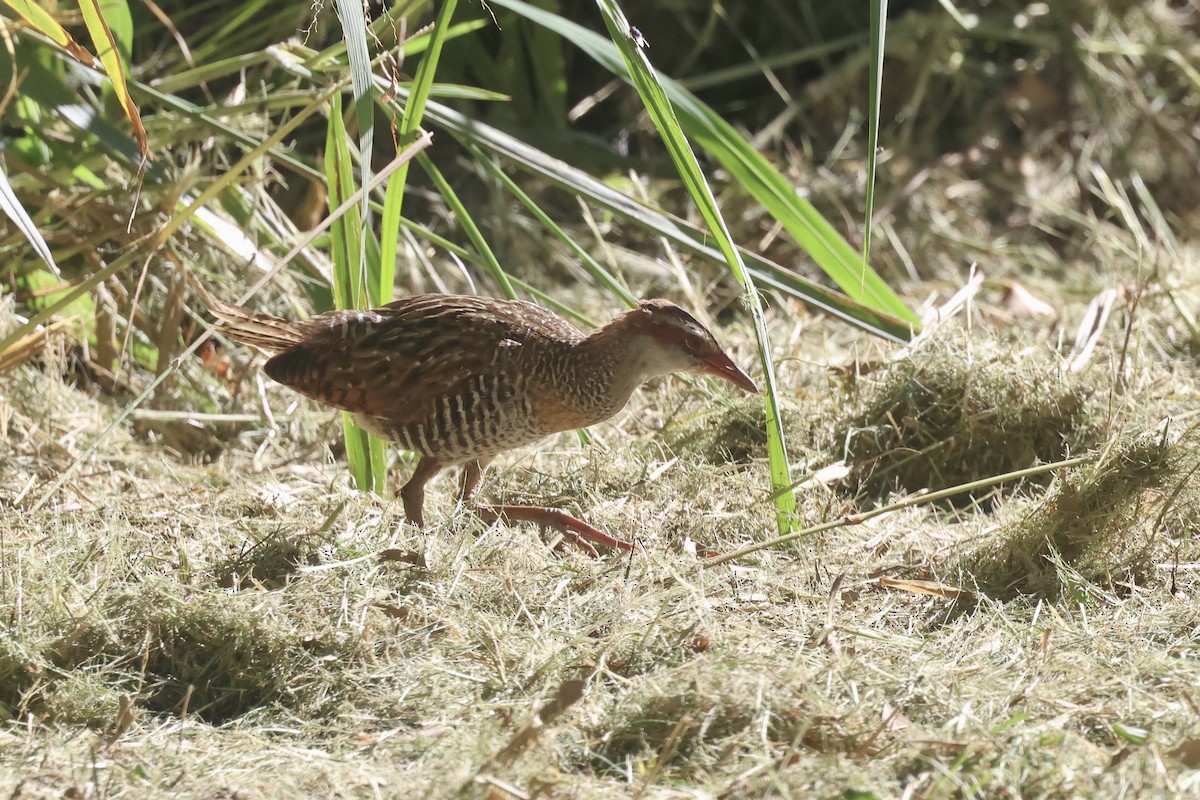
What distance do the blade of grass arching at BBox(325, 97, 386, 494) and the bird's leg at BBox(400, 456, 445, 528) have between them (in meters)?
0.18

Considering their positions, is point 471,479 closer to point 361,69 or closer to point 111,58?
point 361,69

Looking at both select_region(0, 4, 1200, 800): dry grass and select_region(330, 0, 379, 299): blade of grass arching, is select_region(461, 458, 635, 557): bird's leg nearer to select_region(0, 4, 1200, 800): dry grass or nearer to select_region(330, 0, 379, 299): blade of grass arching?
select_region(0, 4, 1200, 800): dry grass

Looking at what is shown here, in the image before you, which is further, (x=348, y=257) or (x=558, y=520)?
(x=558, y=520)

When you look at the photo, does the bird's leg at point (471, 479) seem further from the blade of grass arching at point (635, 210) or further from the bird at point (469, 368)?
the blade of grass arching at point (635, 210)

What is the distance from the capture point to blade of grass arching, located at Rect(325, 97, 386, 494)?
3406mm

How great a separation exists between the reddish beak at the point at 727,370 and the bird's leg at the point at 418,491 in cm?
78

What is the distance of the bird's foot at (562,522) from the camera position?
136 inches

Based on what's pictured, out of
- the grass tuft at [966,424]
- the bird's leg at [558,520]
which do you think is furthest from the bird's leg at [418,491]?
the grass tuft at [966,424]

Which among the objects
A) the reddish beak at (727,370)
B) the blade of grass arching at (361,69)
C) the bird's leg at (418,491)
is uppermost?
the blade of grass arching at (361,69)

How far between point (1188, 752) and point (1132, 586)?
891mm

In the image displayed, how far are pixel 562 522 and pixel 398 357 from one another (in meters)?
0.62

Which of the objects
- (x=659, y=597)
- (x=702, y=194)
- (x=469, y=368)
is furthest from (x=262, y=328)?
(x=659, y=597)

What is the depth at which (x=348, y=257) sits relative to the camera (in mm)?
3434

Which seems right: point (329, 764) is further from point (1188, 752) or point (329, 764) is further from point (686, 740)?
point (1188, 752)
